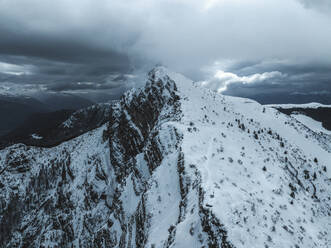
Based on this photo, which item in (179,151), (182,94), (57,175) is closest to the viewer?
(179,151)

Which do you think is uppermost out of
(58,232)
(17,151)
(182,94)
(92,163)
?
(182,94)

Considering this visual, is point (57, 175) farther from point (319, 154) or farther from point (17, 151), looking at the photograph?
point (319, 154)

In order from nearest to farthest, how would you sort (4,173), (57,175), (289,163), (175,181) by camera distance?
(175,181) → (289,163) → (57,175) → (4,173)

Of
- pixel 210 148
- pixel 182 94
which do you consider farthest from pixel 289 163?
pixel 182 94

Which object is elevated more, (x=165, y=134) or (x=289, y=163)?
(x=165, y=134)

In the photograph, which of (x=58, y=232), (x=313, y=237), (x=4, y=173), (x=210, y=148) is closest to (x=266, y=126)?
(x=210, y=148)

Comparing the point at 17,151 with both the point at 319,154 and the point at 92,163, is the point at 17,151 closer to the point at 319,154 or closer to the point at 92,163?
the point at 92,163

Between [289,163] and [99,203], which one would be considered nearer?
[289,163]
